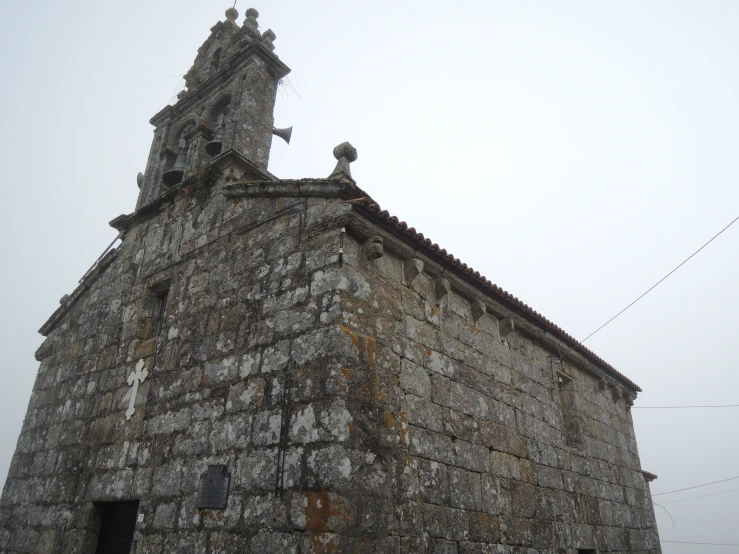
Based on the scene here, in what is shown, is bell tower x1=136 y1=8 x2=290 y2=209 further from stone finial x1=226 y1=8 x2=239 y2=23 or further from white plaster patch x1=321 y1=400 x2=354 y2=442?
white plaster patch x1=321 y1=400 x2=354 y2=442

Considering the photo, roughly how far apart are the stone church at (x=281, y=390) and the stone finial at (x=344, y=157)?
59mm

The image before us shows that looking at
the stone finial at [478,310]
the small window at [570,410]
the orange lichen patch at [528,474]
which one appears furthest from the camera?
the small window at [570,410]

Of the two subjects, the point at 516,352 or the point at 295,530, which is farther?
the point at 516,352

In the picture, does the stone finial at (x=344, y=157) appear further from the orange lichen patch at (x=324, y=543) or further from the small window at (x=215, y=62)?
the small window at (x=215, y=62)

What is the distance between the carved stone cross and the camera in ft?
18.3

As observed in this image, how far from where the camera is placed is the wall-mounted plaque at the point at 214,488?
13.7 feet

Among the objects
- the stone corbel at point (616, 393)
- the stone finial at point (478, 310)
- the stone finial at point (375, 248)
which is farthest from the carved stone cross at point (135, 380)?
the stone corbel at point (616, 393)

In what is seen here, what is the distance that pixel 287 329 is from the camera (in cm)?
445

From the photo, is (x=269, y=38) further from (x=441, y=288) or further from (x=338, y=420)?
(x=338, y=420)

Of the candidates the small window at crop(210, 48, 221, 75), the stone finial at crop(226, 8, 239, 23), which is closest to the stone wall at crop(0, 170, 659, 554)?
the small window at crop(210, 48, 221, 75)

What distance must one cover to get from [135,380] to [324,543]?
3339mm

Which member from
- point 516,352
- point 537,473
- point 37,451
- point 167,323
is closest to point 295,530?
point 167,323

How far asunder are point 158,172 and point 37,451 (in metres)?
4.23

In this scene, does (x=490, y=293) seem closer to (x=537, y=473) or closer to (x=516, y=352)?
(x=516, y=352)
